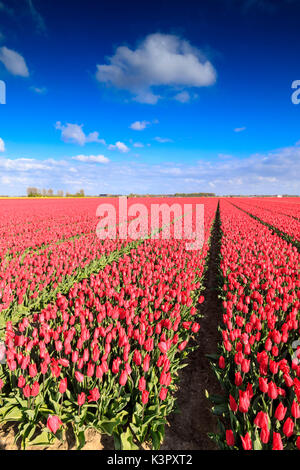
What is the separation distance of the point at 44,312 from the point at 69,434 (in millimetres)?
1726

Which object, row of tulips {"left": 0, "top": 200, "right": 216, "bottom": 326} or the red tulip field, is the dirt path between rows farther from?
row of tulips {"left": 0, "top": 200, "right": 216, "bottom": 326}

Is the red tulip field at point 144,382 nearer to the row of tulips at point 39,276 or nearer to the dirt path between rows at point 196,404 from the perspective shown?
the dirt path between rows at point 196,404

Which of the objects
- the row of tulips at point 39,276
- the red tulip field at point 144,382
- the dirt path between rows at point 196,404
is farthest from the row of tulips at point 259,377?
the row of tulips at point 39,276

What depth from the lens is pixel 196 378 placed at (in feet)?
12.0

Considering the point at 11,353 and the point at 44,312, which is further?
the point at 44,312

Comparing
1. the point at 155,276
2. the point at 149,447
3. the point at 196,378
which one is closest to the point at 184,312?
the point at 196,378

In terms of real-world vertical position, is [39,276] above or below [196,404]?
above

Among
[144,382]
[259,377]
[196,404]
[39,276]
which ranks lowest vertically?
[196,404]

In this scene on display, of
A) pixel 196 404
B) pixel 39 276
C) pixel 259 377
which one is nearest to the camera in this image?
pixel 259 377

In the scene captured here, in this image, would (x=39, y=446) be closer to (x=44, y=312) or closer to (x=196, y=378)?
(x=44, y=312)

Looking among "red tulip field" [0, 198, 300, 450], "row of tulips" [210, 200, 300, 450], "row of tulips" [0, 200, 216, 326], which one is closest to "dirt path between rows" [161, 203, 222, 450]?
"red tulip field" [0, 198, 300, 450]

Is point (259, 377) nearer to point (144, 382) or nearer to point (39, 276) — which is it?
point (144, 382)

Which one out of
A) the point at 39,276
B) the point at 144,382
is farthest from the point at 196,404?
the point at 39,276
